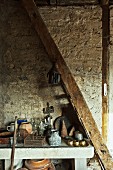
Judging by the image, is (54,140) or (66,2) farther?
(66,2)

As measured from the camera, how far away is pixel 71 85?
3977 millimetres

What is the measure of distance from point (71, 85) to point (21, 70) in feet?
3.29

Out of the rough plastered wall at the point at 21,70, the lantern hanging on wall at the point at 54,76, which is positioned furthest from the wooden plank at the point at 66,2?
the lantern hanging on wall at the point at 54,76

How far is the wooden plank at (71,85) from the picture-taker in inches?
153

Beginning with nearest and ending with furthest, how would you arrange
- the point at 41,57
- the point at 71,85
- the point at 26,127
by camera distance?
the point at 71,85, the point at 26,127, the point at 41,57

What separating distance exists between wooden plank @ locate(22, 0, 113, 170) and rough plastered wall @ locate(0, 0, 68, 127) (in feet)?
1.61

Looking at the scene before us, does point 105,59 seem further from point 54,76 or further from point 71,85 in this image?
point 54,76

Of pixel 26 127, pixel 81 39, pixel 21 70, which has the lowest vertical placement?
pixel 26 127

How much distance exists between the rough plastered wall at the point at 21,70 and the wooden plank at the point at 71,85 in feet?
1.61

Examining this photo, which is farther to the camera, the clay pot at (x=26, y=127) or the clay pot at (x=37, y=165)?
the clay pot at (x=26, y=127)

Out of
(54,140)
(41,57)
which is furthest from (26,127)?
(41,57)

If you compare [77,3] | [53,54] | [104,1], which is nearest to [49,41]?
[53,54]

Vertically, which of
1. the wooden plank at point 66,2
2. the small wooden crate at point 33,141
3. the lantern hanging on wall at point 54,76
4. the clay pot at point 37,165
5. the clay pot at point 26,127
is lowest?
the clay pot at point 37,165

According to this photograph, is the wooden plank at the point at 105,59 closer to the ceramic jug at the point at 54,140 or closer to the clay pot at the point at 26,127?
the ceramic jug at the point at 54,140
